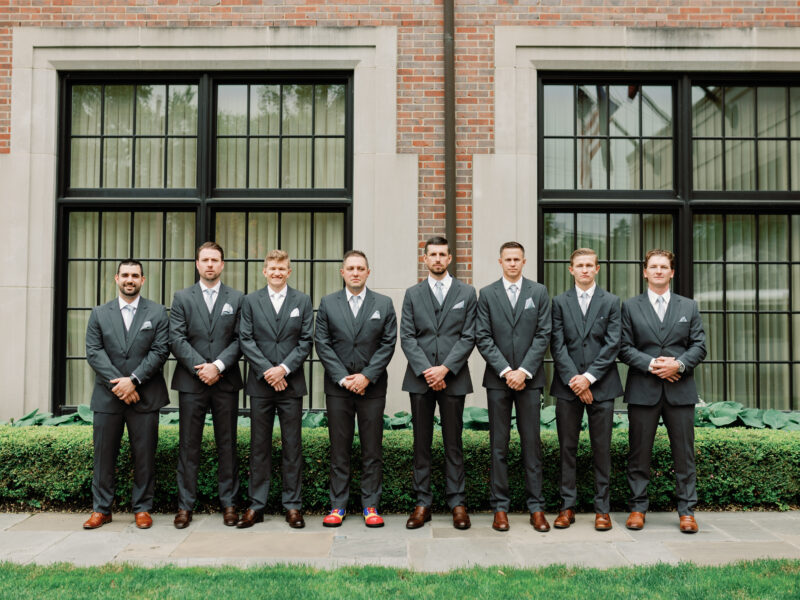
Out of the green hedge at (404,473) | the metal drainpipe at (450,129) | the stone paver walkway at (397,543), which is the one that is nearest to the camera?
the stone paver walkway at (397,543)

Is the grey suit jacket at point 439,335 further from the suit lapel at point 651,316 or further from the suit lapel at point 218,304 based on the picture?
the suit lapel at point 218,304

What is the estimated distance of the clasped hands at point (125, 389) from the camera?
17.4 feet

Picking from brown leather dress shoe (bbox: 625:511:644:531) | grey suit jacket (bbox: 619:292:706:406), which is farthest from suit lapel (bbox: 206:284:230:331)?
brown leather dress shoe (bbox: 625:511:644:531)

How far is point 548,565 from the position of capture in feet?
14.4

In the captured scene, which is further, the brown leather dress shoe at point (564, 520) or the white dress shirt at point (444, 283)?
the white dress shirt at point (444, 283)

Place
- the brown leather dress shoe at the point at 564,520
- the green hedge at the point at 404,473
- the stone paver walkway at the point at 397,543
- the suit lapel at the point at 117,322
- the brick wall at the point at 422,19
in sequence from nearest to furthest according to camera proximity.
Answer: the stone paver walkway at the point at 397,543 < the brown leather dress shoe at the point at 564,520 < the suit lapel at the point at 117,322 < the green hedge at the point at 404,473 < the brick wall at the point at 422,19

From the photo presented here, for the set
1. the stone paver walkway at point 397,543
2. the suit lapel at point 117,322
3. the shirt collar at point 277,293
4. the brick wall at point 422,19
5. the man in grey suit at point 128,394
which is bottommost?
the stone paver walkway at point 397,543

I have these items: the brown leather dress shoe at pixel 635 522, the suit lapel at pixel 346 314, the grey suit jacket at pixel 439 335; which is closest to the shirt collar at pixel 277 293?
the suit lapel at pixel 346 314

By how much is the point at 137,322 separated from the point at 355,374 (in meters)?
1.86

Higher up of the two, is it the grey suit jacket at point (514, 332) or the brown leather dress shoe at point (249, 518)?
the grey suit jacket at point (514, 332)

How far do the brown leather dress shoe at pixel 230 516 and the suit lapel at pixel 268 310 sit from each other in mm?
1476

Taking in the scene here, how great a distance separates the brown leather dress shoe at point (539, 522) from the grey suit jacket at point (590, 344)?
940 mm

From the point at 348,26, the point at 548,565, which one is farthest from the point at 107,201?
the point at 548,565

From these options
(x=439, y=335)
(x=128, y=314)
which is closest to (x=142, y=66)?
(x=128, y=314)
